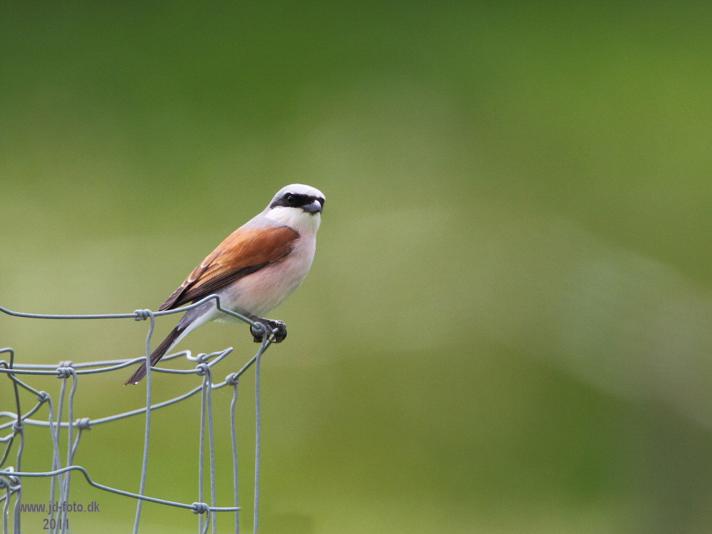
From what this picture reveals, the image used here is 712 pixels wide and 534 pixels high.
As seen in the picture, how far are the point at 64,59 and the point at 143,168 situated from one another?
1771 millimetres

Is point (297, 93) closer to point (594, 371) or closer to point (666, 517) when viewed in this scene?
point (594, 371)

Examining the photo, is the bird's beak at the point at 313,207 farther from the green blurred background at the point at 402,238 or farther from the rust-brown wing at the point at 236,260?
the green blurred background at the point at 402,238

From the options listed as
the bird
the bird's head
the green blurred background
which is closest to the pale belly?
the bird

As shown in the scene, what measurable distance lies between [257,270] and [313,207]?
233 millimetres

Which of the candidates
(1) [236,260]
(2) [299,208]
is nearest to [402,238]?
(2) [299,208]

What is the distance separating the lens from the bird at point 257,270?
2266 millimetres

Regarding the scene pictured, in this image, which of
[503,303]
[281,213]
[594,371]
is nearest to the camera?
[281,213]

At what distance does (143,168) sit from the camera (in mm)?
6535

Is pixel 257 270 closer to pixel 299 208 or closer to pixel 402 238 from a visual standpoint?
pixel 299 208

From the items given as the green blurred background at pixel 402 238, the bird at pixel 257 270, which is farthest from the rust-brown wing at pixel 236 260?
the green blurred background at pixel 402 238

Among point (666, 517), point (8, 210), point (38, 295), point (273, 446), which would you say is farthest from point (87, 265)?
point (666, 517)

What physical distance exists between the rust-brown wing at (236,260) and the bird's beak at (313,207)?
2.8 inches

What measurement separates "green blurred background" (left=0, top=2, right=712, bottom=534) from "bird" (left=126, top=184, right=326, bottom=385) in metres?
1.49

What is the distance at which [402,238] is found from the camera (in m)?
5.75
